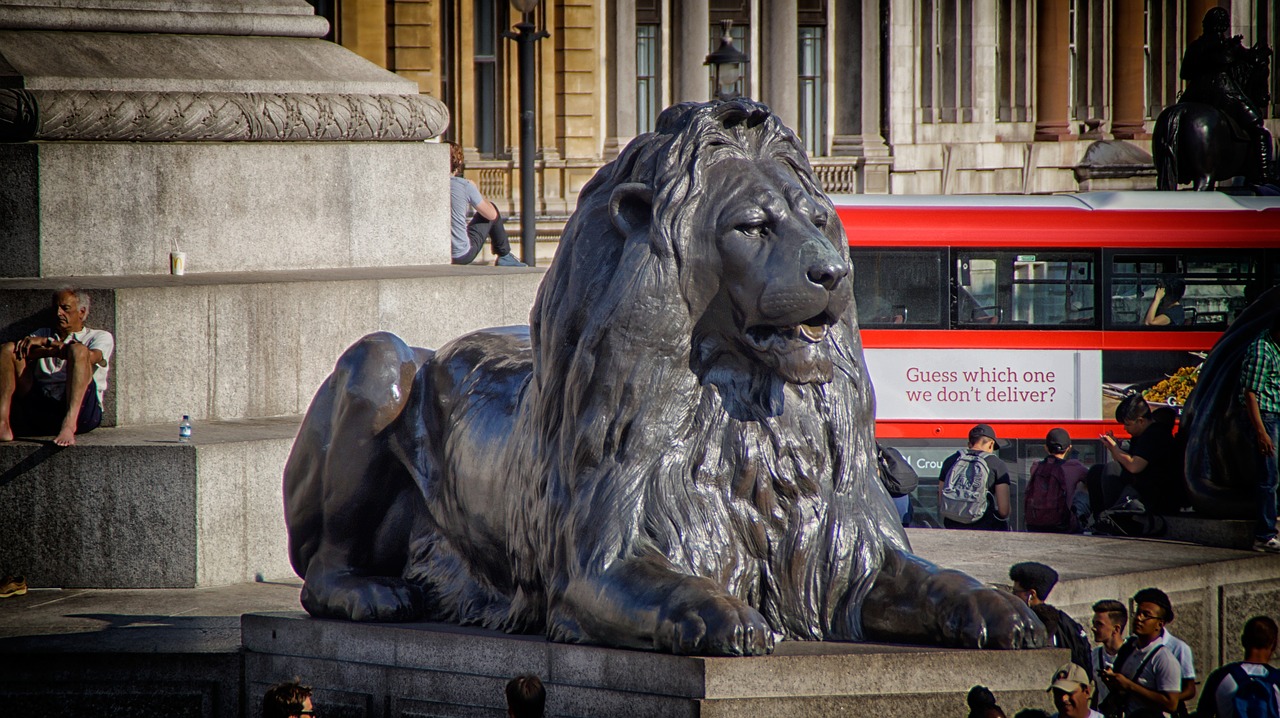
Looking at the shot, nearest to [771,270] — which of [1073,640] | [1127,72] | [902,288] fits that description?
[1073,640]

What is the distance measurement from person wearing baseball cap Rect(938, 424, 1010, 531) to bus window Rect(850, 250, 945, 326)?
798 cm

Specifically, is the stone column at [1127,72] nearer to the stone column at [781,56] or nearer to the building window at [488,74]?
the stone column at [781,56]

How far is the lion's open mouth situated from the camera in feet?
17.3

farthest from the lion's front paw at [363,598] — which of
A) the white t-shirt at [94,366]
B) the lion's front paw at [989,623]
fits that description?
the white t-shirt at [94,366]

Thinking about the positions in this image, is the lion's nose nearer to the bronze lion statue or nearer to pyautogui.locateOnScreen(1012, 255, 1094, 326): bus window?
the bronze lion statue

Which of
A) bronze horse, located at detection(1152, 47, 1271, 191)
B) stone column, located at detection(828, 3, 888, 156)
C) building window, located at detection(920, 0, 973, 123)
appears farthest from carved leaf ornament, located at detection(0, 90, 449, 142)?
building window, located at detection(920, 0, 973, 123)

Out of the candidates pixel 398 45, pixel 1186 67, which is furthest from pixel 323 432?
pixel 398 45

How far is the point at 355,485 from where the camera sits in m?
6.62

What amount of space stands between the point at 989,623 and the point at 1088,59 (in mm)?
52660

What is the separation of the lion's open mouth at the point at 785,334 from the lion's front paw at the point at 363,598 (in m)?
1.73

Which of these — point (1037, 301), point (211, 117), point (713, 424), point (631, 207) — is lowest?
point (713, 424)

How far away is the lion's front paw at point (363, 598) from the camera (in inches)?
251

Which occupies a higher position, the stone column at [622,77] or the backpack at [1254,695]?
the stone column at [622,77]

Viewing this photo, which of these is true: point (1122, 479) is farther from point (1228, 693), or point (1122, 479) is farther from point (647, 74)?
point (647, 74)
